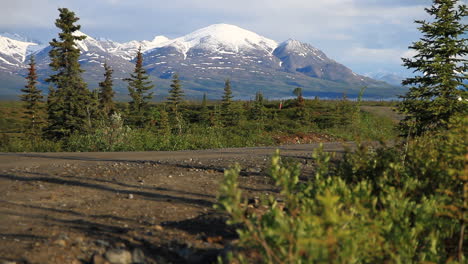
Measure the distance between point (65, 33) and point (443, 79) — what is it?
3684cm

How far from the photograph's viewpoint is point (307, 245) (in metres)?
2.87

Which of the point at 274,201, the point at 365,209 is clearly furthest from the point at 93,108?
the point at 365,209

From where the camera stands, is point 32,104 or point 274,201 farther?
point 32,104

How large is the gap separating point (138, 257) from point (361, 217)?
2.47 m

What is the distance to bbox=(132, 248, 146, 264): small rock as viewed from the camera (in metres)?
4.28

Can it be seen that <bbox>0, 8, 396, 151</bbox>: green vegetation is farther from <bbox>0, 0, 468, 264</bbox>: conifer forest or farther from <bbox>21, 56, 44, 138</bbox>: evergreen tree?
<bbox>0, 0, 468, 264</bbox>: conifer forest

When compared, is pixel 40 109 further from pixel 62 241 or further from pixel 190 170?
pixel 62 241

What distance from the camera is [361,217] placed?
3.92 meters

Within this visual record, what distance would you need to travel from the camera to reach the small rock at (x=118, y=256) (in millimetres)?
4172

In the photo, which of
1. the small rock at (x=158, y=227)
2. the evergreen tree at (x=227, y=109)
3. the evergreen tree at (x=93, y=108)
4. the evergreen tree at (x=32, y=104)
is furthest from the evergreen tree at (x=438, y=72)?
the evergreen tree at (x=32, y=104)

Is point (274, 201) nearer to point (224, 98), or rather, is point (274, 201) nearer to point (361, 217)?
point (361, 217)

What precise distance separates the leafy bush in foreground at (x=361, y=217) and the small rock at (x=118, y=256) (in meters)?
1.17

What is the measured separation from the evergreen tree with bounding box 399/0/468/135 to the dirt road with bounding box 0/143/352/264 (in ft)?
19.7

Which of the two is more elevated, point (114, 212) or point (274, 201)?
point (274, 201)
